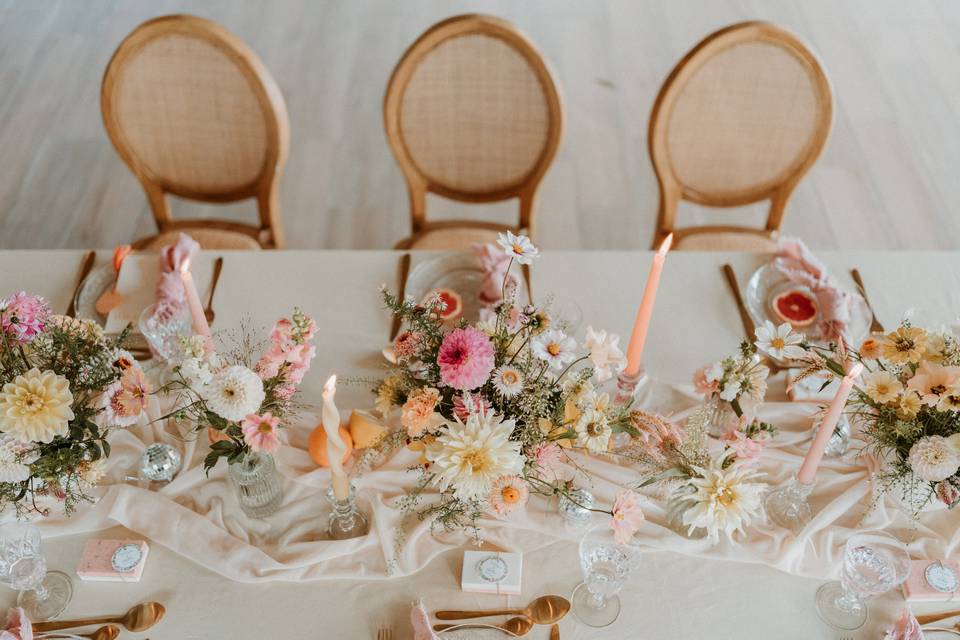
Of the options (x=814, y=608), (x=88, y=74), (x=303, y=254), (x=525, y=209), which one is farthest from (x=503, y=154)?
(x=88, y=74)

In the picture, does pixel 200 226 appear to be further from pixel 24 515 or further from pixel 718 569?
pixel 718 569

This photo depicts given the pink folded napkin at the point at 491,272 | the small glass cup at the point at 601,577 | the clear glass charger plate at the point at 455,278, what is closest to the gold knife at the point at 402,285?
the clear glass charger plate at the point at 455,278

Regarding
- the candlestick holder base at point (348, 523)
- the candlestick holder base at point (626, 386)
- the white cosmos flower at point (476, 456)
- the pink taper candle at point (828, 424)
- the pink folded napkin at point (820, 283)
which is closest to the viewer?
the white cosmos flower at point (476, 456)

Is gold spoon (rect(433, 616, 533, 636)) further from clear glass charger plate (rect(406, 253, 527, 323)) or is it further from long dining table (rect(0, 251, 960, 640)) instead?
clear glass charger plate (rect(406, 253, 527, 323))

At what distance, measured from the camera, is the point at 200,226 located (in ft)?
7.75

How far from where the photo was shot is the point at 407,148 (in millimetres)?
2273

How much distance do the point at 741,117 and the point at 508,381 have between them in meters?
1.52

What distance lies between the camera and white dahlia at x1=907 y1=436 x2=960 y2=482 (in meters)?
1.10

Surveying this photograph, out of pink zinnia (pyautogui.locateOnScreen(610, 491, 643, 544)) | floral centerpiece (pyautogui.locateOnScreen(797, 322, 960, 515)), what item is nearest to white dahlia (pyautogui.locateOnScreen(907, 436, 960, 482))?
floral centerpiece (pyautogui.locateOnScreen(797, 322, 960, 515))

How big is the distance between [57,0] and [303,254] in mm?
3605

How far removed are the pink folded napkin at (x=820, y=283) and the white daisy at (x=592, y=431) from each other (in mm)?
795

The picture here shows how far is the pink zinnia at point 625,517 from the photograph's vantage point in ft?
3.67

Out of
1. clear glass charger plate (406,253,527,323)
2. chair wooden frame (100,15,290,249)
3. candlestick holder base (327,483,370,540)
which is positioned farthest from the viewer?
chair wooden frame (100,15,290,249)

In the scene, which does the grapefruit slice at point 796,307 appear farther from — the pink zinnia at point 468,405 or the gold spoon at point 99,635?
the gold spoon at point 99,635
